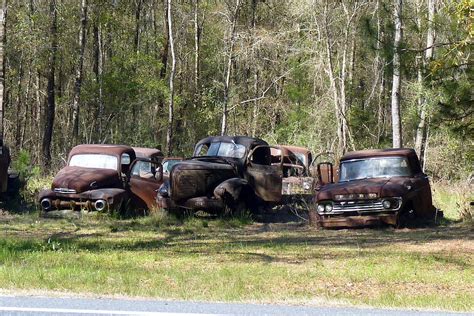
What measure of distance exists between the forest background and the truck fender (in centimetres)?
977

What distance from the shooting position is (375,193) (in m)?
17.2

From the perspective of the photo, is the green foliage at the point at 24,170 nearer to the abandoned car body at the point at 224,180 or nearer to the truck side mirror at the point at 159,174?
the truck side mirror at the point at 159,174

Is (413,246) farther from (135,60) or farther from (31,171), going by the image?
(135,60)

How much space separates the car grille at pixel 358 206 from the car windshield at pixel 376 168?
1166 mm

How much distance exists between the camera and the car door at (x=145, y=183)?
2091 cm

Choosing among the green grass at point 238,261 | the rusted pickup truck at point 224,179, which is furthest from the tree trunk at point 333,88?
the green grass at point 238,261

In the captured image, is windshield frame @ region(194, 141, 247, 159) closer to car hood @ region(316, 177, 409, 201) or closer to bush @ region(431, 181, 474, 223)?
car hood @ region(316, 177, 409, 201)

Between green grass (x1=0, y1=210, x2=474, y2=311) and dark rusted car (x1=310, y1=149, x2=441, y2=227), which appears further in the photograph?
dark rusted car (x1=310, y1=149, x2=441, y2=227)

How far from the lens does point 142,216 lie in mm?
20562

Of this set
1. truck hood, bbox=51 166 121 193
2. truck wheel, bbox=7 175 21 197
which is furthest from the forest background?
truck hood, bbox=51 166 121 193

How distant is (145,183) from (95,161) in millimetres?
1533

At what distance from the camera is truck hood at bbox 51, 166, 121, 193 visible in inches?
795

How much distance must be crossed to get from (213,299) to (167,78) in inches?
1475

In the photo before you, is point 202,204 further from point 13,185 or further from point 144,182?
point 13,185
